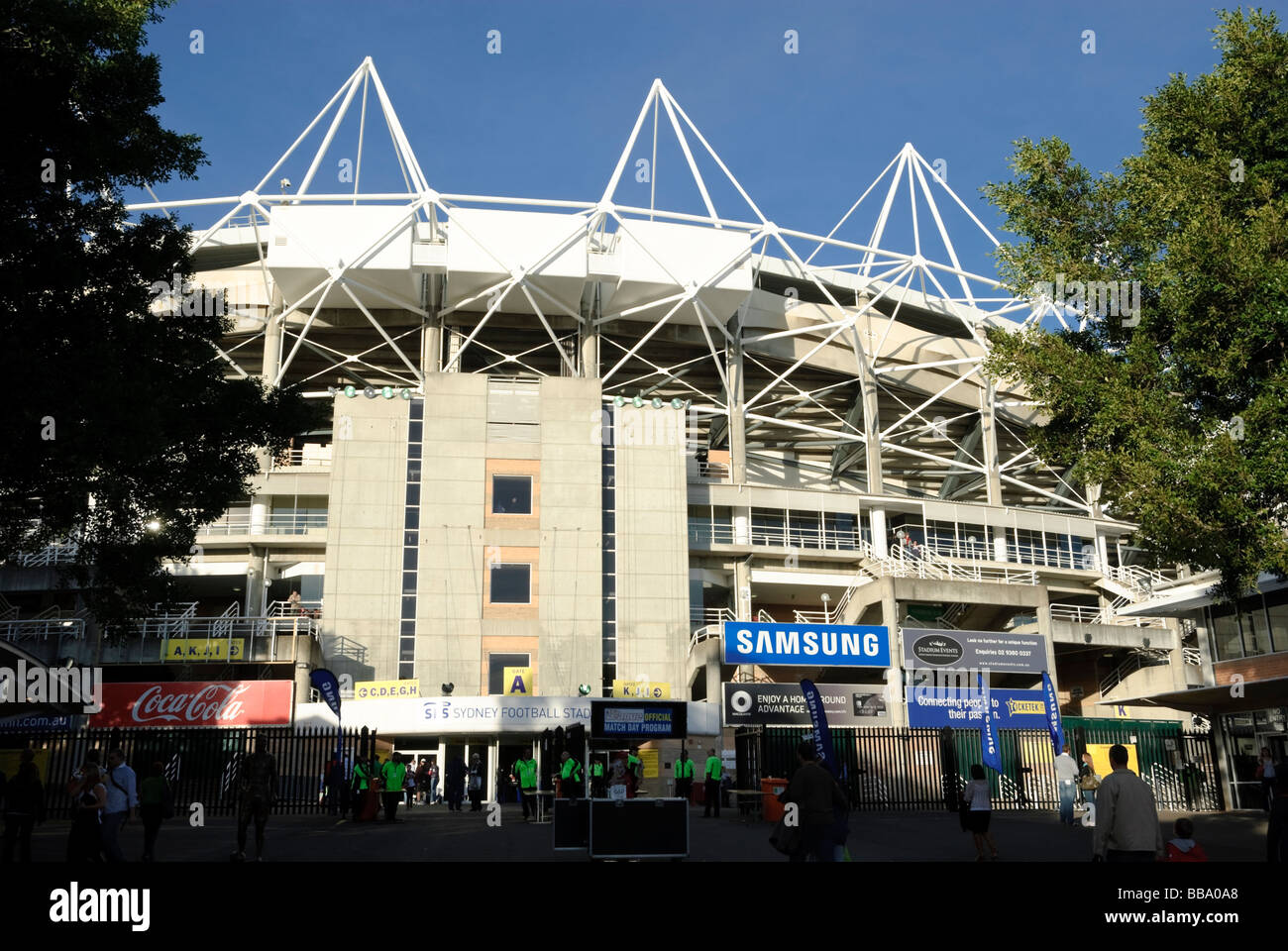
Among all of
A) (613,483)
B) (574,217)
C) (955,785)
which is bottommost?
(955,785)

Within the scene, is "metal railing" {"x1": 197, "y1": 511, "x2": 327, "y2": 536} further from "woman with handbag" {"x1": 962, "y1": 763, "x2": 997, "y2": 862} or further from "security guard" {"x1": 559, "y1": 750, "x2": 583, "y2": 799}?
"woman with handbag" {"x1": 962, "y1": 763, "x2": 997, "y2": 862}

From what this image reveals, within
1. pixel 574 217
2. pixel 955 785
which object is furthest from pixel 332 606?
pixel 955 785

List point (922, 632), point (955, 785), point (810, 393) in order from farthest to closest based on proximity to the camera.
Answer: point (810, 393)
point (922, 632)
point (955, 785)

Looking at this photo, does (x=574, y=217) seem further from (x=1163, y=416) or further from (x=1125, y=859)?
(x=1125, y=859)

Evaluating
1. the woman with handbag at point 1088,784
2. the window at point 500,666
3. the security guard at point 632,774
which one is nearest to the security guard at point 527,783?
the security guard at point 632,774

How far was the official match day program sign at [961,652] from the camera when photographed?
44375 mm

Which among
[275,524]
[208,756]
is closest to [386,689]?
[208,756]

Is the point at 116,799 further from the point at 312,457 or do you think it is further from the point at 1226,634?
the point at 312,457

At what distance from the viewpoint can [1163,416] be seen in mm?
19000

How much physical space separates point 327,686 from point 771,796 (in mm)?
11227

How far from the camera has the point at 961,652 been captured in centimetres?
4447

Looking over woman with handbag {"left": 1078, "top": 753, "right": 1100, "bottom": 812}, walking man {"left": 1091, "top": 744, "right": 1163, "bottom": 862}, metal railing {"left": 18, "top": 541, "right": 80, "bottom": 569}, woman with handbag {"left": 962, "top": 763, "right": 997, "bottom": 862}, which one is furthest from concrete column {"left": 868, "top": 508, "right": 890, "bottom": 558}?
walking man {"left": 1091, "top": 744, "right": 1163, "bottom": 862}
